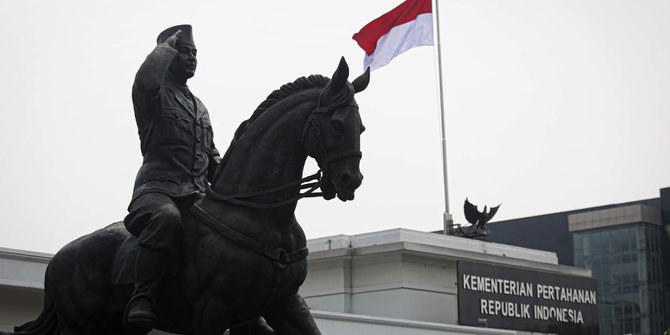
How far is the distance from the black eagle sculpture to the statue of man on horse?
93.8 ft

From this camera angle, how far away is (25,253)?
→ 69.7 ft

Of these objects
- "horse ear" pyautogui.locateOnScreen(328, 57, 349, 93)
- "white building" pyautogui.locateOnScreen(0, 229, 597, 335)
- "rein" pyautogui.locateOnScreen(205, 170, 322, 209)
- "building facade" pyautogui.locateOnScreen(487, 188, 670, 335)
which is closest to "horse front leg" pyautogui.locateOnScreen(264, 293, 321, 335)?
"rein" pyautogui.locateOnScreen(205, 170, 322, 209)

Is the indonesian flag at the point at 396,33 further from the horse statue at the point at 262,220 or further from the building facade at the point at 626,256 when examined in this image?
the building facade at the point at 626,256

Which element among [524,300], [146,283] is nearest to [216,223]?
[146,283]

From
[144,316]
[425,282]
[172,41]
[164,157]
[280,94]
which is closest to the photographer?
[144,316]

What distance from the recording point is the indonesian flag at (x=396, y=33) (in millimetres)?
35312

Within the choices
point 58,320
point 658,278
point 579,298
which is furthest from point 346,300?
point 658,278

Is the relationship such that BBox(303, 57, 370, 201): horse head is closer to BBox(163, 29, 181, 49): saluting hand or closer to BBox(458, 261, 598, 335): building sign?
BBox(163, 29, 181, 49): saluting hand

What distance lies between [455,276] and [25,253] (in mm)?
16493

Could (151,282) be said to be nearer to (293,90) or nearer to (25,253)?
(293,90)

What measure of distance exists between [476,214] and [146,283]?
29778mm

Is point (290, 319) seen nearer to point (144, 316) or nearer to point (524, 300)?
point (144, 316)

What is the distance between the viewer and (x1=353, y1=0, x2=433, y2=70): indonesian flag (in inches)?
1390

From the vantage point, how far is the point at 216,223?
9.12m
